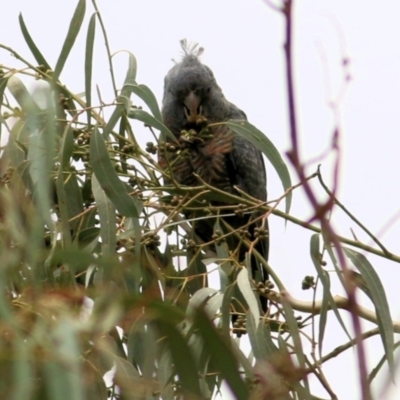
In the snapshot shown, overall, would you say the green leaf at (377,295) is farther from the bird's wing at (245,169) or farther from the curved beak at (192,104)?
the curved beak at (192,104)

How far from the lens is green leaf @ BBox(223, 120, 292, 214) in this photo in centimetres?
186

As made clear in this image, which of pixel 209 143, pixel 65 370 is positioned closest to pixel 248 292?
pixel 65 370

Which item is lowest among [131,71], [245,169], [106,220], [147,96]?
[106,220]

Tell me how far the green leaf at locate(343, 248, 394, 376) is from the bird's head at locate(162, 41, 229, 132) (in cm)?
128

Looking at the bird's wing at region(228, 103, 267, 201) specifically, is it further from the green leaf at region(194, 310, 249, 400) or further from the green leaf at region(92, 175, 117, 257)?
the green leaf at region(194, 310, 249, 400)

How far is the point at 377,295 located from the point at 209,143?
110 cm

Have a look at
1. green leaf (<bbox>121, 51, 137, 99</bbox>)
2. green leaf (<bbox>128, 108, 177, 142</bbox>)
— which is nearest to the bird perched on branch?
green leaf (<bbox>121, 51, 137, 99</bbox>)

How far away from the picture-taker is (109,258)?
111 cm

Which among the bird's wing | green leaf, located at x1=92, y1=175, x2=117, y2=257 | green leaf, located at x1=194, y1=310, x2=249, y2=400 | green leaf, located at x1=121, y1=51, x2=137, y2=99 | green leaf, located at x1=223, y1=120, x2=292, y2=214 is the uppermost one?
the bird's wing

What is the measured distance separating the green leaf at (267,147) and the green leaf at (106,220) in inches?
14.7

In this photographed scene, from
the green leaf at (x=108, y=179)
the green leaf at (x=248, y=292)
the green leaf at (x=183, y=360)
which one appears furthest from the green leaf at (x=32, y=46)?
the green leaf at (x=183, y=360)

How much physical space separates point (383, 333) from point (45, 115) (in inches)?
30.3

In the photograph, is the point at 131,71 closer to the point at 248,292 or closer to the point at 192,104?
the point at 248,292

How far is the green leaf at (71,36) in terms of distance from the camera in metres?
1.74
